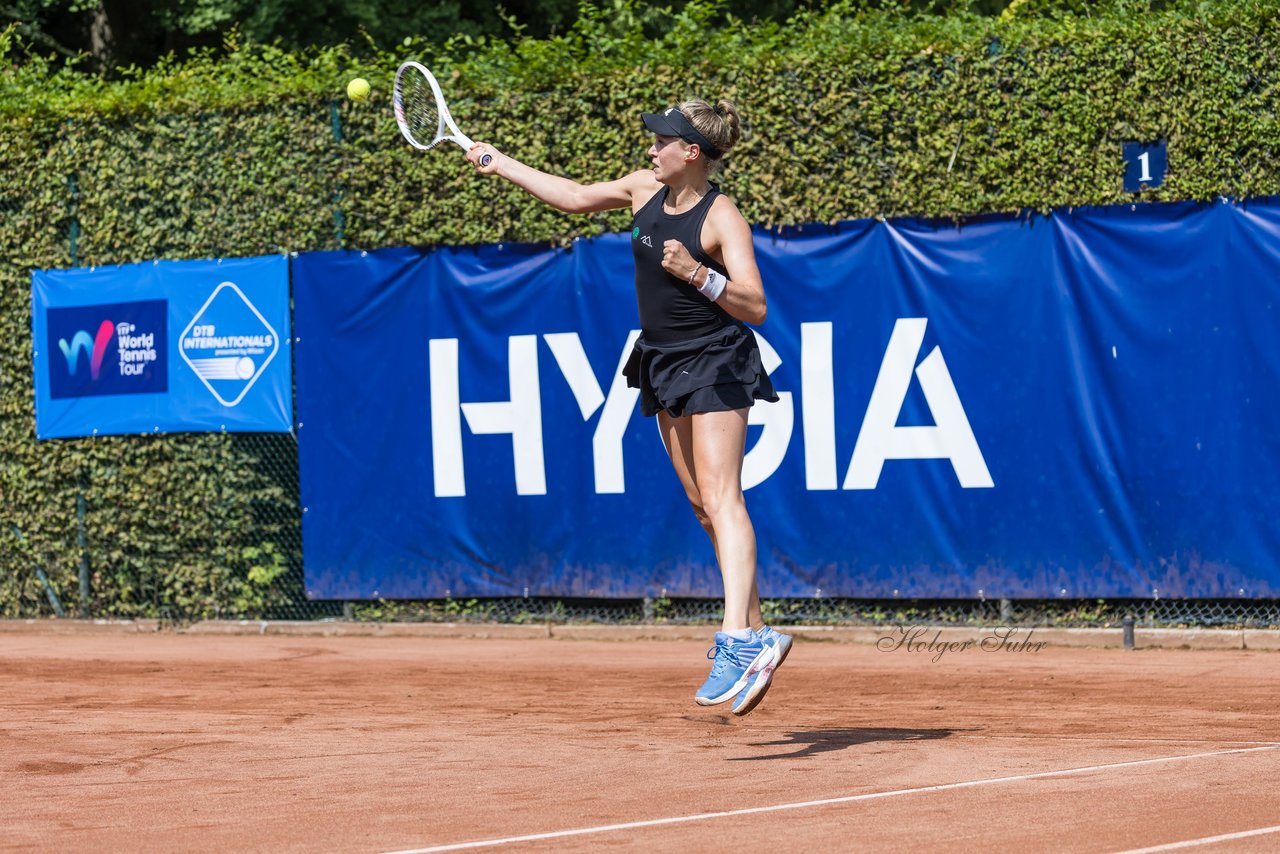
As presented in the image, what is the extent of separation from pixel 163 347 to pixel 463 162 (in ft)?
7.33

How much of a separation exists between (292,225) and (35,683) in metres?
3.54

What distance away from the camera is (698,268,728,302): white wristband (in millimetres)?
5445

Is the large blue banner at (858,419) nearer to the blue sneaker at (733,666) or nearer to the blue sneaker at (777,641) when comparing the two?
the blue sneaker at (777,641)

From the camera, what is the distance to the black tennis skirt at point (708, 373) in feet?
18.8

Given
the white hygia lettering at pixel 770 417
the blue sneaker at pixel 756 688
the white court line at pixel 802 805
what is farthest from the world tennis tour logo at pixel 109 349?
the white court line at pixel 802 805

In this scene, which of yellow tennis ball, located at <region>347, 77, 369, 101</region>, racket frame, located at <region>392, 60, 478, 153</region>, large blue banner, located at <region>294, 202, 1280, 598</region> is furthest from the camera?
yellow tennis ball, located at <region>347, 77, 369, 101</region>

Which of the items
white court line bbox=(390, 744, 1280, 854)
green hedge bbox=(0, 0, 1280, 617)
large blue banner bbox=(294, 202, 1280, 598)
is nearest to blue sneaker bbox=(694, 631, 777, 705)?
white court line bbox=(390, 744, 1280, 854)

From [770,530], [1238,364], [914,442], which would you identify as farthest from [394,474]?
[1238,364]

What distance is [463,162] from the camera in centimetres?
1029

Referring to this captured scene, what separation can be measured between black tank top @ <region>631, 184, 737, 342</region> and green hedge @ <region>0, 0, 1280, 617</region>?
3876 mm

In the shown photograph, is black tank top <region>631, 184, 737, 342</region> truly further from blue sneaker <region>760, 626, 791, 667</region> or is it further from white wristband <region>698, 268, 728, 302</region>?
blue sneaker <region>760, 626, 791, 667</region>

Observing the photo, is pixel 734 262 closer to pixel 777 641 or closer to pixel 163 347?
pixel 777 641

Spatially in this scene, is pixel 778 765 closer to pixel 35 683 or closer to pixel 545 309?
pixel 35 683

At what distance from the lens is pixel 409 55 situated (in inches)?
418
